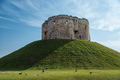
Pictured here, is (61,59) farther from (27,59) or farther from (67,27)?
(67,27)

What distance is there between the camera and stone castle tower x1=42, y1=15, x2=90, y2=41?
34781 mm

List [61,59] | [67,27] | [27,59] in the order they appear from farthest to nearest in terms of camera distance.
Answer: [67,27] → [27,59] → [61,59]

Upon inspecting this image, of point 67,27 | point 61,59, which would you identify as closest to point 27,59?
point 61,59

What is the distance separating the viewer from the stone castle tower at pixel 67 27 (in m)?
34.8

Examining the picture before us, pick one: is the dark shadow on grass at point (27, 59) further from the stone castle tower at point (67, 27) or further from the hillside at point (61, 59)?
the stone castle tower at point (67, 27)

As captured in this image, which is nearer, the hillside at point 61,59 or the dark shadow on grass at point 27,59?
the hillside at point 61,59

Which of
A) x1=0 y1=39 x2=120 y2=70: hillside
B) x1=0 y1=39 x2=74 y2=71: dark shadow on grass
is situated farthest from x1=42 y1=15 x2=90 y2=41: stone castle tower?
x1=0 y1=39 x2=120 y2=70: hillside

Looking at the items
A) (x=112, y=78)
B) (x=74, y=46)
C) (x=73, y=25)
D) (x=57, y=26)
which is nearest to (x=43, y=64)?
(x=74, y=46)

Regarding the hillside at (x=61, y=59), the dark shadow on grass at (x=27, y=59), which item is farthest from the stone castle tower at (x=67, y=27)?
the hillside at (x=61, y=59)

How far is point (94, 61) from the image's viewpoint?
1980 centimetres

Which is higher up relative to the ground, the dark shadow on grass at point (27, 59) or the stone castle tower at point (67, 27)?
the stone castle tower at point (67, 27)

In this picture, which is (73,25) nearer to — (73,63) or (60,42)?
(60,42)

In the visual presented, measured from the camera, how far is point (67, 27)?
3528 cm

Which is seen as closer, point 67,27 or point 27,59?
point 27,59
